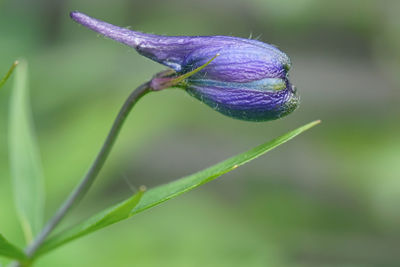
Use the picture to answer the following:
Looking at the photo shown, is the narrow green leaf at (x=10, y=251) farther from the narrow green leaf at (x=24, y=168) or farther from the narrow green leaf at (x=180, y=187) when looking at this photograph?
the narrow green leaf at (x=24, y=168)

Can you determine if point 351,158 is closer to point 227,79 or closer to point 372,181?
point 372,181

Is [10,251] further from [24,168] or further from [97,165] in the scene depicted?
[24,168]

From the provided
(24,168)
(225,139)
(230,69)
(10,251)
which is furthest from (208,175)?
(225,139)

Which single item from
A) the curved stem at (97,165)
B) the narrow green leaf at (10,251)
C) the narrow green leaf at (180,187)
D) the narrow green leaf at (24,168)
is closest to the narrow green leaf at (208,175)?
the narrow green leaf at (180,187)

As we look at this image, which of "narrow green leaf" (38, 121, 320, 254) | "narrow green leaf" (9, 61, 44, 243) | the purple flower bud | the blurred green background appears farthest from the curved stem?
the blurred green background

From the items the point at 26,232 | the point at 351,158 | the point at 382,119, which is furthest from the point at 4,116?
the point at 382,119

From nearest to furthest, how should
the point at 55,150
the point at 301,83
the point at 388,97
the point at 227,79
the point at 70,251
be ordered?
the point at 227,79, the point at 70,251, the point at 55,150, the point at 388,97, the point at 301,83

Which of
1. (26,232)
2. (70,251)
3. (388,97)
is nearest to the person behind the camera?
(26,232)
